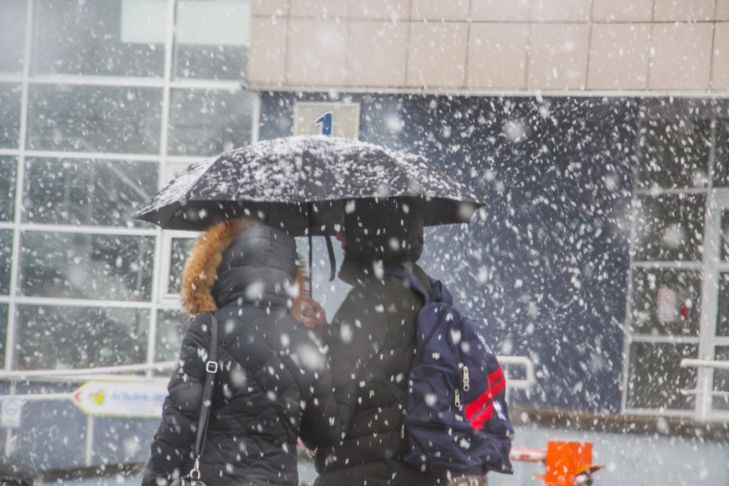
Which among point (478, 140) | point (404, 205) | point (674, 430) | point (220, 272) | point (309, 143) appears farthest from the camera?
point (478, 140)

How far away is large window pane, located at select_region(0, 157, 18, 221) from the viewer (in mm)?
11703

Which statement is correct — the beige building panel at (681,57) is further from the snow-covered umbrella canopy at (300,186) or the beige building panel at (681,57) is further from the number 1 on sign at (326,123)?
the snow-covered umbrella canopy at (300,186)

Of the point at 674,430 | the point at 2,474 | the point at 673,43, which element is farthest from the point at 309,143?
the point at 673,43

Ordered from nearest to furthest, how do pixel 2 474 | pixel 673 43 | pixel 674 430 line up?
pixel 2 474
pixel 674 430
pixel 673 43

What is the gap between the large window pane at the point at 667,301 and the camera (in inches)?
468

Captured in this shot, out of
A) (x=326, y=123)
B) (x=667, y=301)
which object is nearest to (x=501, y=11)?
(x=326, y=123)

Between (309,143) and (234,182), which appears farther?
(309,143)

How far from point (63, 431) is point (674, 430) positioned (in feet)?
20.8

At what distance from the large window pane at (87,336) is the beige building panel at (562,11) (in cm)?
536

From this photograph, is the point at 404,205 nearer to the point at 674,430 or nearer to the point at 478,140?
the point at 674,430

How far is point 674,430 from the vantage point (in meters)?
9.41

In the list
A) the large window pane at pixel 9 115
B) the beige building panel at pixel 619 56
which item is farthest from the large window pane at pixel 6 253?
the beige building panel at pixel 619 56

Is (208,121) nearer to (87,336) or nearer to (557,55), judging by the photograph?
(87,336)

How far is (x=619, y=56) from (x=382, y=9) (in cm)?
248
